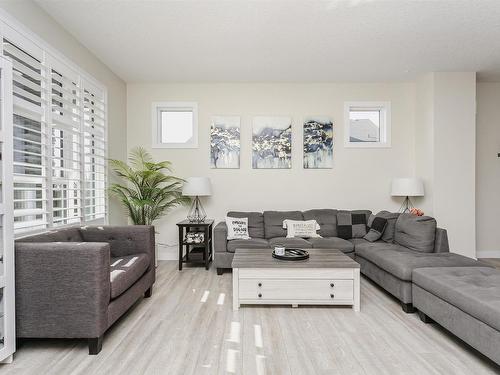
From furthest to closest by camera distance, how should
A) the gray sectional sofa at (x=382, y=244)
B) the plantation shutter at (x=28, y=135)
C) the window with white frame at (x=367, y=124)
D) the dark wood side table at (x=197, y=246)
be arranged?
the window with white frame at (x=367, y=124) → the dark wood side table at (x=197, y=246) → the gray sectional sofa at (x=382, y=244) → the plantation shutter at (x=28, y=135)

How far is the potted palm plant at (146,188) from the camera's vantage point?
14.3 ft

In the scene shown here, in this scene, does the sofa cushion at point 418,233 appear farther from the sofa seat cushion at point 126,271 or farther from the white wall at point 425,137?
the sofa seat cushion at point 126,271

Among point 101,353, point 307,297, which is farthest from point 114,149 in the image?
point 307,297

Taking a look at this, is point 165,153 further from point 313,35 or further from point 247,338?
point 247,338

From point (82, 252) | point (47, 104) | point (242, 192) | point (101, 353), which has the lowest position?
point (101, 353)

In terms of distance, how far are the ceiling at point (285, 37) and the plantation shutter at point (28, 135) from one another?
624 millimetres

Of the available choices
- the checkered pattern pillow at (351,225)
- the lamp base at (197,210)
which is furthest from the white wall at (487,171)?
the lamp base at (197,210)

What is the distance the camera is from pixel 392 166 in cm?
504

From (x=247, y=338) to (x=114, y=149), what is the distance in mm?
3437

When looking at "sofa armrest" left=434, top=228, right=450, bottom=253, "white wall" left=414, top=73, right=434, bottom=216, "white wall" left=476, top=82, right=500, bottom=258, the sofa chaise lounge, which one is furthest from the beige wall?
"white wall" left=476, top=82, right=500, bottom=258

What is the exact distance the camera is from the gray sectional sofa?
117 inches

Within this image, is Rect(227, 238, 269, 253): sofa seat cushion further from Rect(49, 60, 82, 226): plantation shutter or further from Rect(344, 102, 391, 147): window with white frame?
Rect(344, 102, 391, 147): window with white frame

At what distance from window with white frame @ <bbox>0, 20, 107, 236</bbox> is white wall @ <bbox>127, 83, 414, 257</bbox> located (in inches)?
40.8

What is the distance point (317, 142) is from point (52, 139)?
11.9ft
